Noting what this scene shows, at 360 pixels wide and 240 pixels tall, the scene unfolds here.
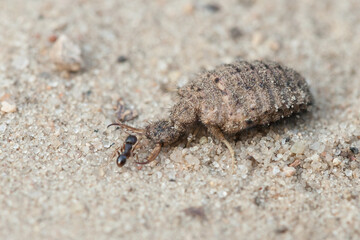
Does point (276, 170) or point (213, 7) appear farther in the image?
point (213, 7)

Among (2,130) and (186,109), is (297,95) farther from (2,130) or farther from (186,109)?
(2,130)

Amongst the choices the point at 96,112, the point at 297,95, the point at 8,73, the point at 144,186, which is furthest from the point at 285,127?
the point at 8,73

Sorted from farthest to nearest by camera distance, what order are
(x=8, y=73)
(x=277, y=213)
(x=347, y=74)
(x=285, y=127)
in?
(x=347, y=74) < (x=8, y=73) < (x=285, y=127) < (x=277, y=213)

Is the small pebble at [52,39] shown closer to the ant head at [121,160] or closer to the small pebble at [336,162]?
the ant head at [121,160]

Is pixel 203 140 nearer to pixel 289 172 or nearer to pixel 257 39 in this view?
pixel 289 172

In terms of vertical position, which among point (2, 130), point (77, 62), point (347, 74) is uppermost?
point (347, 74)

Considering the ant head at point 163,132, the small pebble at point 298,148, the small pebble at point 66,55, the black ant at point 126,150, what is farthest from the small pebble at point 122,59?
the small pebble at point 298,148

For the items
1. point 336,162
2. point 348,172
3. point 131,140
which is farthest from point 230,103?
point 348,172
